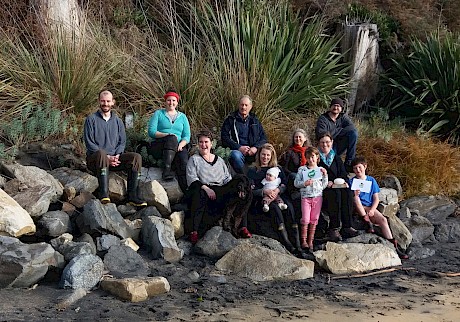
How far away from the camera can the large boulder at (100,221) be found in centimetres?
660

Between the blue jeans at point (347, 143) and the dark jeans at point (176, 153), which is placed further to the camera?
→ the blue jeans at point (347, 143)

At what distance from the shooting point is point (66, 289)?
5719 millimetres

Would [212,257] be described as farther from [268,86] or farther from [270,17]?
[270,17]

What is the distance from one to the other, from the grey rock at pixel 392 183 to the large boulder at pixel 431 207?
0.51 ft

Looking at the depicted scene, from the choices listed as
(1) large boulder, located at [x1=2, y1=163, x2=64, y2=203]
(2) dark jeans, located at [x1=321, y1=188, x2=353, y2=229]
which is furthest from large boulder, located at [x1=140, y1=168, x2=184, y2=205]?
(2) dark jeans, located at [x1=321, y1=188, x2=353, y2=229]

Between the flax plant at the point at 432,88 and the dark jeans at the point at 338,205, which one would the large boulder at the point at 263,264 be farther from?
the flax plant at the point at 432,88

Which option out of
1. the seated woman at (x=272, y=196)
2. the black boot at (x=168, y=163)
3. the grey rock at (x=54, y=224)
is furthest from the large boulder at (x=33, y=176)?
the seated woman at (x=272, y=196)

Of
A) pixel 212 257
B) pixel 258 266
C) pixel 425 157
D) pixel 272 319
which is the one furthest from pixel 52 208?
pixel 425 157

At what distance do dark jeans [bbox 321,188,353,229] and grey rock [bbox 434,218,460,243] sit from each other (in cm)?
147

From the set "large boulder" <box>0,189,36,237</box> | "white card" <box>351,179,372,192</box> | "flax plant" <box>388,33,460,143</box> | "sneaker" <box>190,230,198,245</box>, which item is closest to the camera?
"large boulder" <box>0,189,36,237</box>

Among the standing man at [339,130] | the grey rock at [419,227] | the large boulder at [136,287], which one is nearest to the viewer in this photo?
the large boulder at [136,287]

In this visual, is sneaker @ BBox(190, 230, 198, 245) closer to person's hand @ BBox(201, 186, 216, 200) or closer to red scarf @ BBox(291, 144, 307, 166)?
person's hand @ BBox(201, 186, 216, 200)

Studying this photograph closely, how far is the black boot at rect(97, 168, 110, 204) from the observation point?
7074mm

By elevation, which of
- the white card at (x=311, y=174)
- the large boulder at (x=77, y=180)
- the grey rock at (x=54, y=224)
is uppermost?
the white card at (x=311, y=174)
